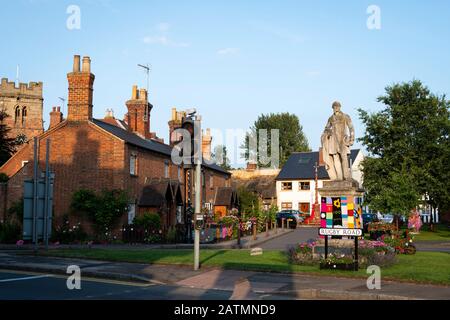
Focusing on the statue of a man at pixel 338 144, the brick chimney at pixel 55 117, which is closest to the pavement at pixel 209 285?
the statue of a man at pixel 338 144

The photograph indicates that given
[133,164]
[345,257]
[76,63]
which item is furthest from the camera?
[133,164]

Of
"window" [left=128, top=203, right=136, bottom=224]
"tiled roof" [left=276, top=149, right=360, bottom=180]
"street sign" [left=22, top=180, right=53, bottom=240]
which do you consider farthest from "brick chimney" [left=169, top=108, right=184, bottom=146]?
"tiled roof" [left=276, top=149, right=360, bottom=180]

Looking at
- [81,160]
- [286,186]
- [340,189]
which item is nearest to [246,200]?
[286,186]

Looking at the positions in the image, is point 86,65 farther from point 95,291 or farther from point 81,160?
point 95,291

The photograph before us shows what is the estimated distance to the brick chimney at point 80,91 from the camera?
3077 cm

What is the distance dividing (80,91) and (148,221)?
9002 millimetres

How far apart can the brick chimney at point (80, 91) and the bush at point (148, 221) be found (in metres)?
6.94

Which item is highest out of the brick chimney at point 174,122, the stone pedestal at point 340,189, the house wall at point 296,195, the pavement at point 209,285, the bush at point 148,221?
the brick chimney at point 174,122

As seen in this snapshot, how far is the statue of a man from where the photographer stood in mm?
17000

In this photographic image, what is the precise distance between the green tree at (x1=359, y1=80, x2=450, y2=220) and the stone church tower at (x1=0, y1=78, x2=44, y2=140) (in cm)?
6770

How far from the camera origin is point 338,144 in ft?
55.8

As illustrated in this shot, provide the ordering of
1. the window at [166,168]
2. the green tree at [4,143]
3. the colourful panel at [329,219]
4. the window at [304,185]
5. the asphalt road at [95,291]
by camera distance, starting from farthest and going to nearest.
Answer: the window at [304,185], the green tree at [4,143], the window at [166,168], the colourful panel at [329,219], the asphalt road at [95,291]

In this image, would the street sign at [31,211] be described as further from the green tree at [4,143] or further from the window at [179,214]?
the green tree at [4,143]

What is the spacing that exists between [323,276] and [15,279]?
27.8 ft
